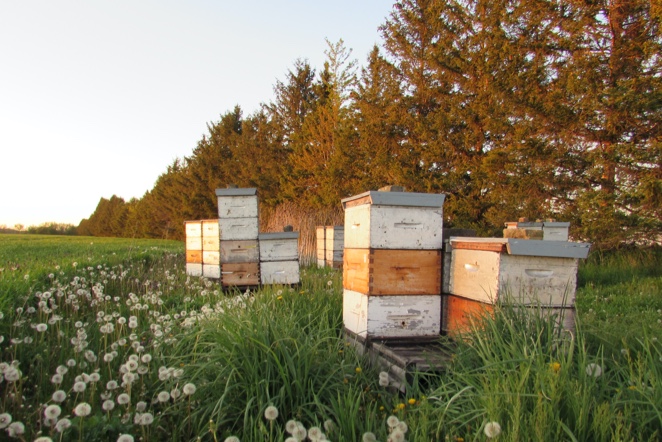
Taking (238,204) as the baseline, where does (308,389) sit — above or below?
below

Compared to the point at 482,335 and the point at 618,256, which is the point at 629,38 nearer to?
the point at 618,256

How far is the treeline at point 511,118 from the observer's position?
443 inches

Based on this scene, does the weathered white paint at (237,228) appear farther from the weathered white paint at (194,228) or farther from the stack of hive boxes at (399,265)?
the stack of hive boxes at (399,265)

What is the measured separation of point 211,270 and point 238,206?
2.05 meters

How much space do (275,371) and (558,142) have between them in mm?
11907

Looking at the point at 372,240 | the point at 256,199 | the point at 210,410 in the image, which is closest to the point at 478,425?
the point at 210,410

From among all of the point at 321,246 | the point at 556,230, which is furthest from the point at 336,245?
the point at 556,230

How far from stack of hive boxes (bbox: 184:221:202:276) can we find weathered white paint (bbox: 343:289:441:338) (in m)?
6.38

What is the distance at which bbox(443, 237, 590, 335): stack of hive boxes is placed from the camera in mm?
3490

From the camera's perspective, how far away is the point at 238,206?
808 centimetres

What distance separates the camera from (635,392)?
252cm

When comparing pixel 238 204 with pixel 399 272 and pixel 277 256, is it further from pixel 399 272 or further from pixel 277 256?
pixel 399 272

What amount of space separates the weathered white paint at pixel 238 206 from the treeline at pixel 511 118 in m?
7.99

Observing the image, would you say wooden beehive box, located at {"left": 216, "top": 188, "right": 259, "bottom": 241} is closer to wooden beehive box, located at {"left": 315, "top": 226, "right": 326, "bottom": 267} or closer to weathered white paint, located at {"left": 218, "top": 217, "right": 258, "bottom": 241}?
weathered white paint, located at {"left": 218, "top": 217, "right": 258, "bottom": 241}
